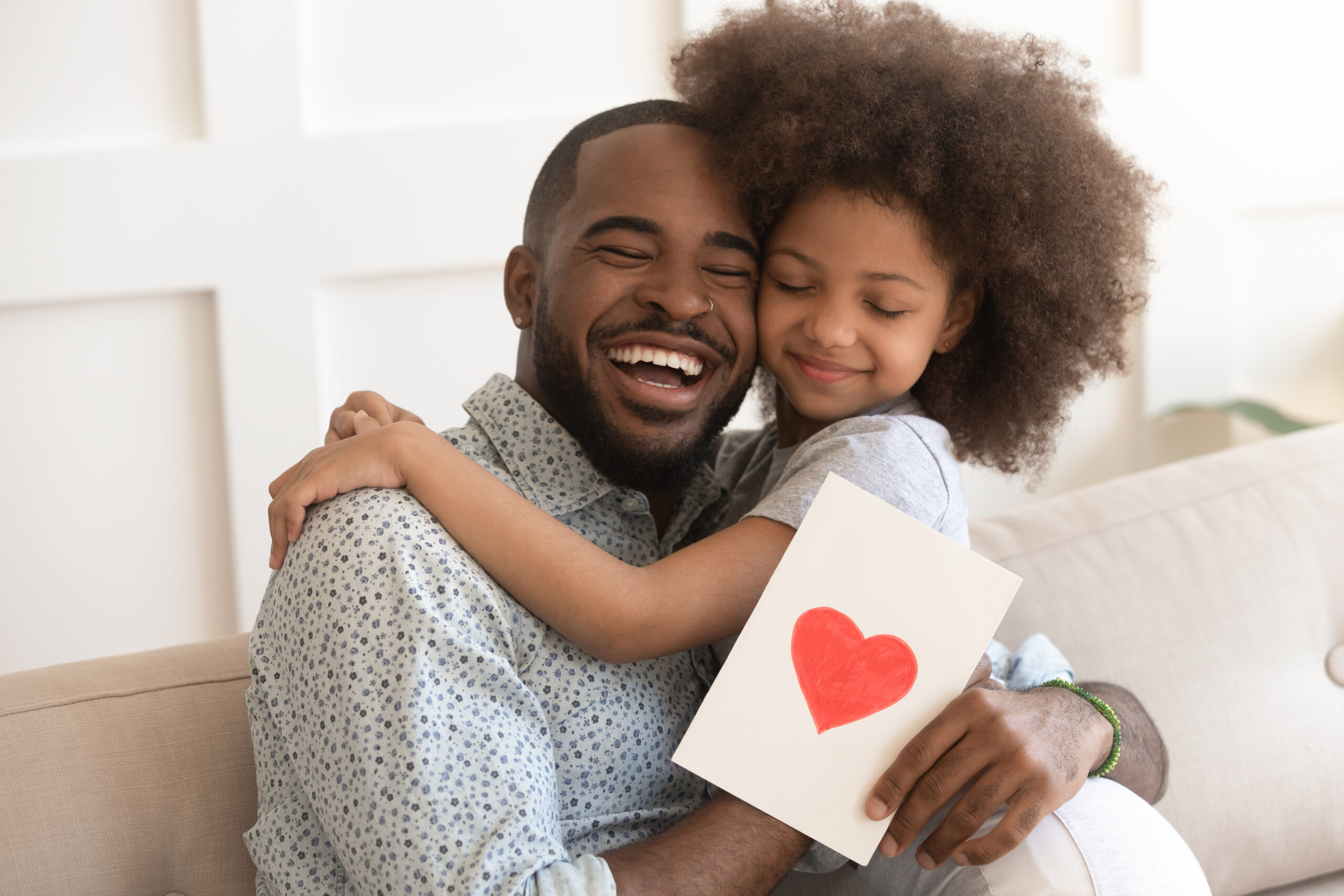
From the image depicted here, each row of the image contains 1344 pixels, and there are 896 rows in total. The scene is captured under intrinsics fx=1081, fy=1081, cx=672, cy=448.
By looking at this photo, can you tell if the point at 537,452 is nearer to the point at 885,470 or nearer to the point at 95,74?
the point at 885,470

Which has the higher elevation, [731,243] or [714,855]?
[731,243]

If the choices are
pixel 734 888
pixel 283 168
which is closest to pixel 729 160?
pixel 734 888

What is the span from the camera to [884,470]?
1165mm

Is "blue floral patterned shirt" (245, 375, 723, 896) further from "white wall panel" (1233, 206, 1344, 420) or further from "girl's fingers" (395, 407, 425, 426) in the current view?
"white wall panel" (1233, 206, 1344, 420)

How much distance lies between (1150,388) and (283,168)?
2018mm

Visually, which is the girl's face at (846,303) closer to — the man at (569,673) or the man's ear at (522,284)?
the man at (569,673)

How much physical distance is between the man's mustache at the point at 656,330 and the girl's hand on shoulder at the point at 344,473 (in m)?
0.27

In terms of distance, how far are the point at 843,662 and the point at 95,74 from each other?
2.02 meters

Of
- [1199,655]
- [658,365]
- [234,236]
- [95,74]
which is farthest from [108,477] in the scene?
[1199,655]

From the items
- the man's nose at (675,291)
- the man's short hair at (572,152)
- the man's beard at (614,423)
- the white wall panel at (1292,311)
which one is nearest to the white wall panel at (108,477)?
the man's short hair at (572,152)

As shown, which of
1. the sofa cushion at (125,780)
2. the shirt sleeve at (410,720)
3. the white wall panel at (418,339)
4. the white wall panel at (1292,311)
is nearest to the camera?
the shirt sleeve at (410,720)

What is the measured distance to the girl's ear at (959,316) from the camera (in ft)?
4.74

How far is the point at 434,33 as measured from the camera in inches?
89.4

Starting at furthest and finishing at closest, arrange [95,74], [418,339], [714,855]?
[418,339] → [95,74] → [714,855]
